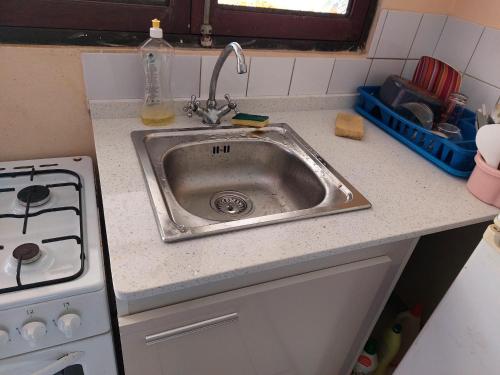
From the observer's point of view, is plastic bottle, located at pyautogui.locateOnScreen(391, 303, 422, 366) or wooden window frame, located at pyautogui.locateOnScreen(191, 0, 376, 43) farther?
plastic bottle, located at pyautogui.locateOnScreen(391, 303, 422, 366)

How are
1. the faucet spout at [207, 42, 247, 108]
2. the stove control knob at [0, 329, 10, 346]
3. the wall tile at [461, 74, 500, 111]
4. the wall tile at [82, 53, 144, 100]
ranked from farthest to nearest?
the wall tile at [461, 74, 500, 111]
the wall tile at [82, 53, 144, 100]
the faucet spout at [207, 42, 247, 108]
the stove control knob at [0, 329, 10, 346]

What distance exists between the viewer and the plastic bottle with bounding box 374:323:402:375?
1.33 meters

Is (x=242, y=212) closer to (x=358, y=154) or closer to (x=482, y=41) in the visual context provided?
(x=358, y=154)

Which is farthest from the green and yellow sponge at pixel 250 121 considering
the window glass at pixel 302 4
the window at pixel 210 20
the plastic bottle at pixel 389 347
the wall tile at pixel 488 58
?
the plastic bottle at pixel 389 347

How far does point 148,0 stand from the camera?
3.39ft

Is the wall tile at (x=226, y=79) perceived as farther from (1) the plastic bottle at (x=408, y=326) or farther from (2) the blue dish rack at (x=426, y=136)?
(1) the plastic bottle at (x=408, y=326)

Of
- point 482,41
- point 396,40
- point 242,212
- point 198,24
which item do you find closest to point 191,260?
point 242,212

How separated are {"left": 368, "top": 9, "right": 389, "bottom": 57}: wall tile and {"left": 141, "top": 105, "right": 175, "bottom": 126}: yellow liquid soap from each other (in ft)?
2.50

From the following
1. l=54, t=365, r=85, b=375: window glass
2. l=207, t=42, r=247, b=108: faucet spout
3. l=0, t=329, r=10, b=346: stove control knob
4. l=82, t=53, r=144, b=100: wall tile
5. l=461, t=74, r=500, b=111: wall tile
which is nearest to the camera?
l=0, t=329, r=10, b=346: stove control knob

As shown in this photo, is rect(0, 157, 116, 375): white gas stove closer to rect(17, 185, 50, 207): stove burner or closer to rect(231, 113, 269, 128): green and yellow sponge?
rect(17, 185, 50, 207): stove burner

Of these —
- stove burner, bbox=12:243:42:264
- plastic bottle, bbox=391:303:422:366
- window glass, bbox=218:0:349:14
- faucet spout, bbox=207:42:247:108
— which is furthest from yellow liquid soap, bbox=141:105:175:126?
plastic bottle, bbox=391:303:422:366

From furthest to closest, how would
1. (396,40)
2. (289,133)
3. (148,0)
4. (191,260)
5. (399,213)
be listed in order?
(396,40) < (289,133) < (148,0) < (399,213) < (191,260)

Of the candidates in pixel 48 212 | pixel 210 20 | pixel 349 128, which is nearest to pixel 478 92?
pixel 349 128

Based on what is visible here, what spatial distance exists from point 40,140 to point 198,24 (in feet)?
1.88
